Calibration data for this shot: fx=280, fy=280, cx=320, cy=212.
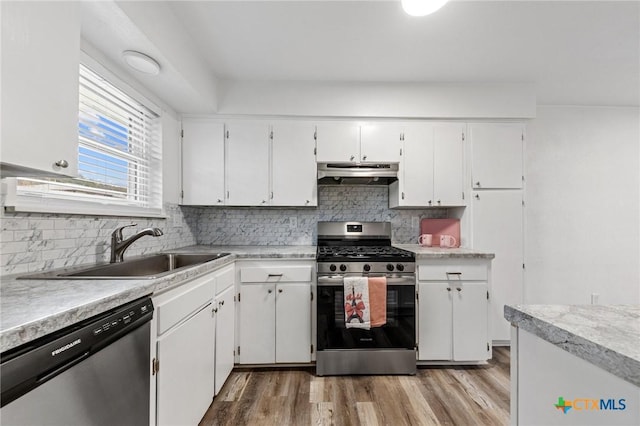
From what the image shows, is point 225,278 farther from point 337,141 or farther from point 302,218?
point 337,141

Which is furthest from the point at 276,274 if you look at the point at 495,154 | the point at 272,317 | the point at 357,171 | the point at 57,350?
the point at 495,154

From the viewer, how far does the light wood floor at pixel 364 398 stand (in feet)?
5.71

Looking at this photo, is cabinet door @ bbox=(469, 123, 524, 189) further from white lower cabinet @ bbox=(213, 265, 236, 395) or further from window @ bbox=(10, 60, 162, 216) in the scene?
window @ bbox=(10, 60, 162, 216)

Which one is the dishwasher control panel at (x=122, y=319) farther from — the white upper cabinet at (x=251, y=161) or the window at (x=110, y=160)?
the white upper cabinet at (x=251, y=161)

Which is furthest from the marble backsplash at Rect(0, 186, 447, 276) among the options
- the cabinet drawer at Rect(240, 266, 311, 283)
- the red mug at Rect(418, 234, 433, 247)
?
the cabinet drawer at Rect(240, 266, 311, 283)

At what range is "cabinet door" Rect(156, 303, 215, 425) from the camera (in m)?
1.25

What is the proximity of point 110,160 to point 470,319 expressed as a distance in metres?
2.94

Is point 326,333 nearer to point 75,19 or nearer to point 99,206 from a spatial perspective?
point 99,206

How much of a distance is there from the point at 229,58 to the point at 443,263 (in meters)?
2.44

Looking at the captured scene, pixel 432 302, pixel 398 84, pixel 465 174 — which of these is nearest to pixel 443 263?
pixel 432 302

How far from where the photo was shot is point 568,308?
753 millimetres

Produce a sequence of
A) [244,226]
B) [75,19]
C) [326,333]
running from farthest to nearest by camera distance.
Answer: [244,226], [326,333], [75,19]

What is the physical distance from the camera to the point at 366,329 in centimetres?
220

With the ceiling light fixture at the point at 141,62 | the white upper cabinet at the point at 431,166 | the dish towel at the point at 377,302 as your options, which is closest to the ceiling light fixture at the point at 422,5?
the white upper cabinet at the point at 431,166
